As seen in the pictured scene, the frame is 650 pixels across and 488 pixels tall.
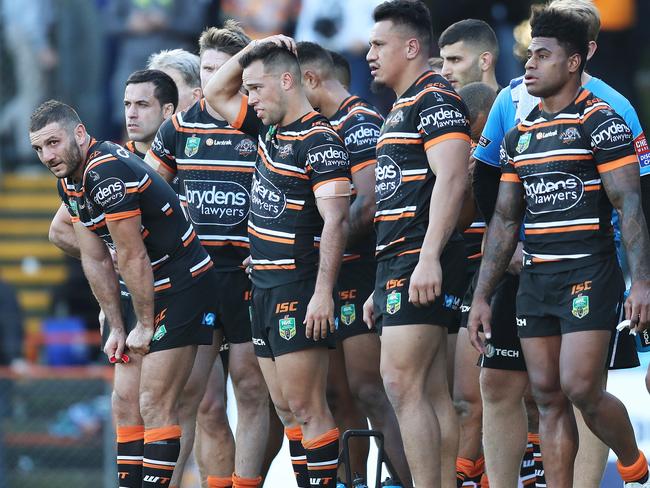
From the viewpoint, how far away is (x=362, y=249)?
24.8 ft

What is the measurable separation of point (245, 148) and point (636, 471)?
282 cm

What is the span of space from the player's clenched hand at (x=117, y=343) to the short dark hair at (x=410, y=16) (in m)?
2.12

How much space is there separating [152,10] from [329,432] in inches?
354

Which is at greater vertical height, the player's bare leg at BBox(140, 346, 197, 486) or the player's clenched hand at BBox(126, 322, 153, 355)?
the player's clenched hand at BBox(126, 322, 153, 355)

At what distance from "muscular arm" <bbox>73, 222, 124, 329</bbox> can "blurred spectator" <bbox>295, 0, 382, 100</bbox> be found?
6.53 m

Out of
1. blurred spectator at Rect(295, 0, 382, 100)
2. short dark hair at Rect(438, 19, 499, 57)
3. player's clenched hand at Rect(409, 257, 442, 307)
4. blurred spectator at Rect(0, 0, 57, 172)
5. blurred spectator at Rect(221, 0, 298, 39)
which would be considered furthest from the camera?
blurred spectator at Rect(0, 0, 57, 172)

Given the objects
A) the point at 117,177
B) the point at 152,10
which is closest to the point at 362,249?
the point at 117,177

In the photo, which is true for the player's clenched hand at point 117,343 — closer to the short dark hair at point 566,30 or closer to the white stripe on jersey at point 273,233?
the white stripe on jersey at point 273,233

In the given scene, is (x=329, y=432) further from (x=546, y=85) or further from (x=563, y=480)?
(x=546, y=85)

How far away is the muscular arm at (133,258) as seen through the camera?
22.1ft

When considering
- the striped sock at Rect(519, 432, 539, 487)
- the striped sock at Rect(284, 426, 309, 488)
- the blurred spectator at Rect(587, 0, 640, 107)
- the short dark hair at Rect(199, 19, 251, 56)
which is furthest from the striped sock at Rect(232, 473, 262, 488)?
the blurred spectator at Rect(587, 0, 640, 107)

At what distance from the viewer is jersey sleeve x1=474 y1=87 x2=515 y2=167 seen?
22.4 feet

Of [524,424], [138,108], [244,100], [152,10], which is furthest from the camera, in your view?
[152,10]

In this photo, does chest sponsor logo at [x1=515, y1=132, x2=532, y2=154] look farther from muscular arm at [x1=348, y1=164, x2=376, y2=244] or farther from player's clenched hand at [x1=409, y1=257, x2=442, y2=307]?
muscular arm at [x1=348, y1=164, x2=376, y2=244]
